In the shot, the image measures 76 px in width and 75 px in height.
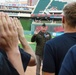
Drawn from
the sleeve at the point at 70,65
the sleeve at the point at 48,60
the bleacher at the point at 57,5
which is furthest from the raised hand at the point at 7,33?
the bleacher at the point at 57,5

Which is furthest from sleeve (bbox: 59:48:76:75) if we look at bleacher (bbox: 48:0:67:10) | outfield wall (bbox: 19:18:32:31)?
bleacher (bbox: 48:0:67:10)

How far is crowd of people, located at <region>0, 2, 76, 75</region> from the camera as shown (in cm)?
72

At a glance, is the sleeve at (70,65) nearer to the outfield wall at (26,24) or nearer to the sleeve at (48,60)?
the sleeve at (48,60)

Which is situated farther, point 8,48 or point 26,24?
point 26,24

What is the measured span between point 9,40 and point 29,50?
1.31 ft

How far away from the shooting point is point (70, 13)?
1.47m

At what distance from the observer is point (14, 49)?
77 cm

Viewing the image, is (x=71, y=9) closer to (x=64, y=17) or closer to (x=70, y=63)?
(x=64, y=17)

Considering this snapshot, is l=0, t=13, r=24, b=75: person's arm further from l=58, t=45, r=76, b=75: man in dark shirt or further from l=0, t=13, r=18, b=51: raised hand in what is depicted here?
l=58, t=45, r=76, b=75: man in dark shirt

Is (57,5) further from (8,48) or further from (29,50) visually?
(8,48)

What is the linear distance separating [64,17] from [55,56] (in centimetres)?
25

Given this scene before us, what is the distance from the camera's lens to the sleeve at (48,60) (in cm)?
146

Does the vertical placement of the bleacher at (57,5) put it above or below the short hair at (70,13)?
below

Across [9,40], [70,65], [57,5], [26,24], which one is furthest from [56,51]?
[57,5]
